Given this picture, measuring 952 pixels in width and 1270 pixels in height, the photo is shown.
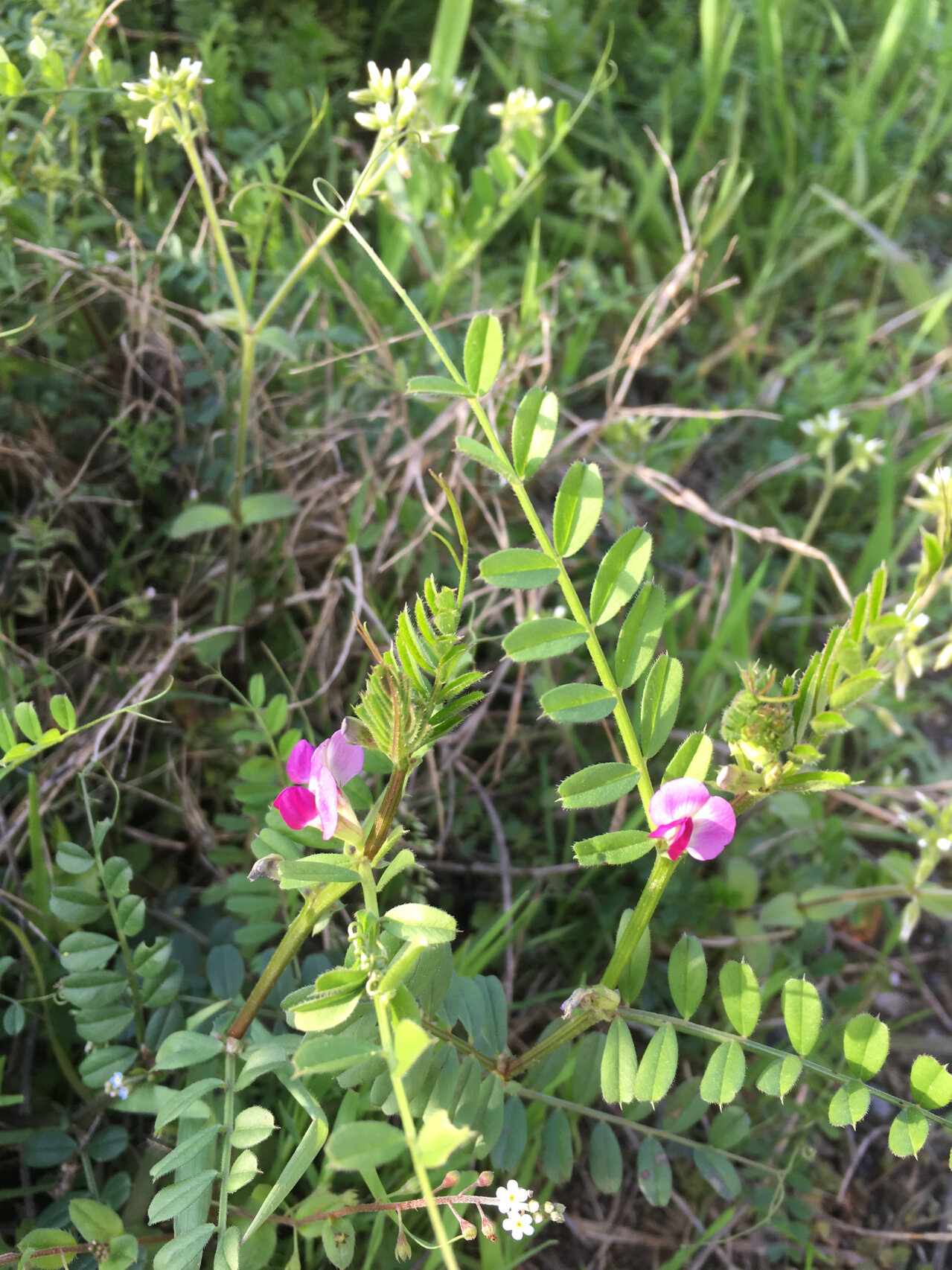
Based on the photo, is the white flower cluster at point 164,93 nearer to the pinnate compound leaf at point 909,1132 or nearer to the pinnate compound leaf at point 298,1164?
the pinnate compound leaf at point 298,1164

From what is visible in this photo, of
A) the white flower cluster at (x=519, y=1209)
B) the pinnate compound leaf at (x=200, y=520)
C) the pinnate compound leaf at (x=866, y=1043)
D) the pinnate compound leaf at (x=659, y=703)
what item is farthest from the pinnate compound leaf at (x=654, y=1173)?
the pinnate compound leaf at (x=200, y=520)

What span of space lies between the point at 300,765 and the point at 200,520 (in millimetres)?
828

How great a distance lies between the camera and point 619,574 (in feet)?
3.65

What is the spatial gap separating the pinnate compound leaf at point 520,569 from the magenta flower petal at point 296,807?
0.29m

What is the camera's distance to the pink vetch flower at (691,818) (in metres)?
0.99

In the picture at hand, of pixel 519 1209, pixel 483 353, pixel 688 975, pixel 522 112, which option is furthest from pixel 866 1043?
pixel 522 112

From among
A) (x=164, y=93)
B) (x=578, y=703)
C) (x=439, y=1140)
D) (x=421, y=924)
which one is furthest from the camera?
(x=164, y=93)

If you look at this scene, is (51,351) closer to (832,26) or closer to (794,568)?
(794,568)

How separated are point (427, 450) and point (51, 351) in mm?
721

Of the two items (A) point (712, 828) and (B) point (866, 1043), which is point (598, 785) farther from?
(B) point (866, 1043)

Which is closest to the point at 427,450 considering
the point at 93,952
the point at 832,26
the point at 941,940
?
the point at 93,952

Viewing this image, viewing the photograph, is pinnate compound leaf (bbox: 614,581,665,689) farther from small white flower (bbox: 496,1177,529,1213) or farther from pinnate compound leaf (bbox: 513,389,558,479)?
small white flower (bbox: 496,1177,529,1213)

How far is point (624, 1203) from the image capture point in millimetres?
1641

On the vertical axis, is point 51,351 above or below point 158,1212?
above
